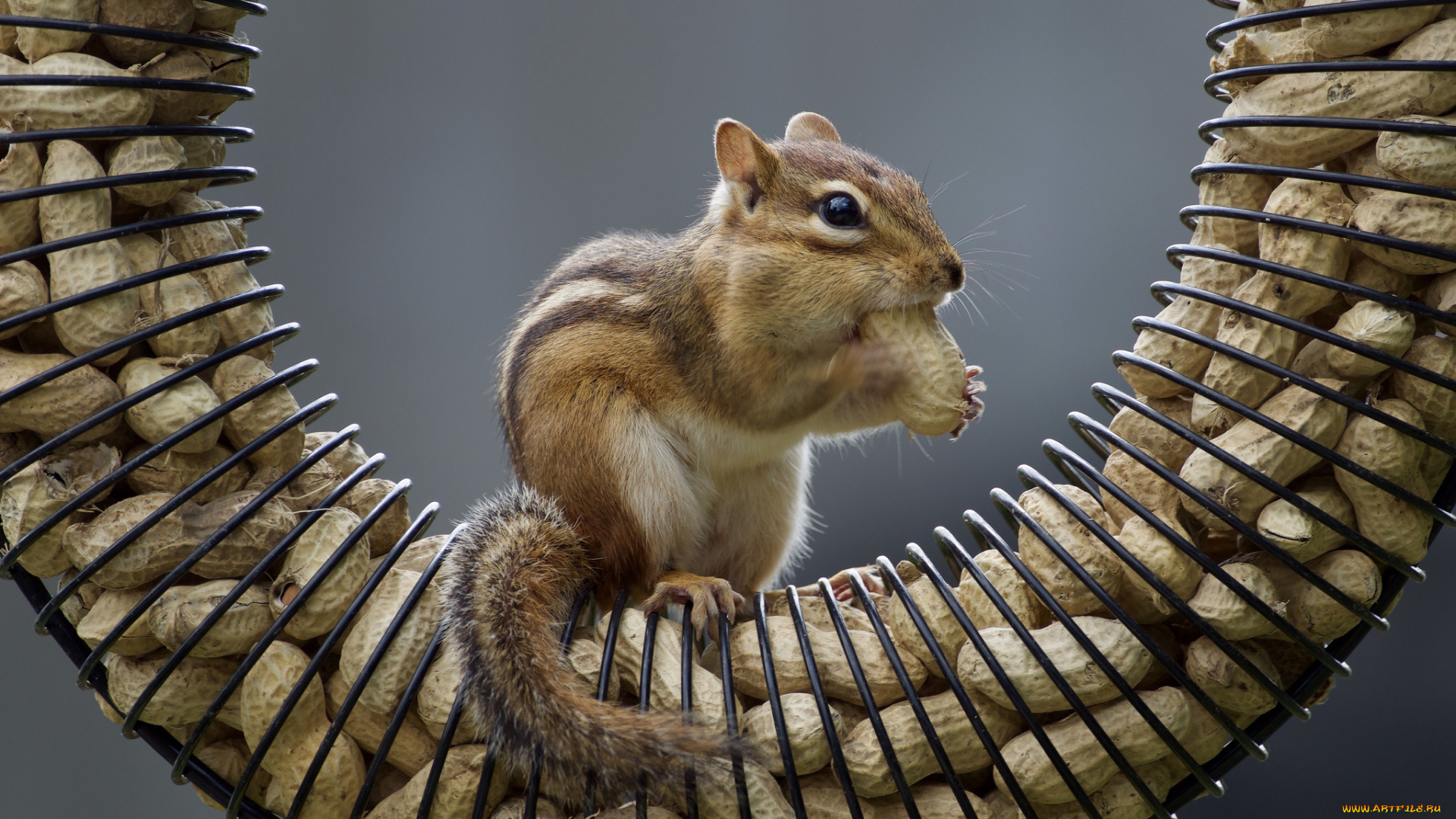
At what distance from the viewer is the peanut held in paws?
109cm

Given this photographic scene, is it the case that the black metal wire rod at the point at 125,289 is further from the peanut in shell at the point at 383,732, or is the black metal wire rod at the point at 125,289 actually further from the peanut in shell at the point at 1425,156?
the peanut in shell at the point at 1425,156

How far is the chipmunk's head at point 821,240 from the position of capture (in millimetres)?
1185

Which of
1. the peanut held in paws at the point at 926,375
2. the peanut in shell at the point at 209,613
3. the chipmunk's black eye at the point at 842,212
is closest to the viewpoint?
the peanut in shell at the point at 209,613

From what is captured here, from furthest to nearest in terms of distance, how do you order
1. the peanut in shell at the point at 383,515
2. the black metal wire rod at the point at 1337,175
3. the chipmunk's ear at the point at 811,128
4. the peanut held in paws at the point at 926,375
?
the chipmunk's ear at the point at 811,128 → the peanut held in paws at the point at 926,375 → the peanut in shell at the point at 383,515 → the black metal wire rod at the point at 1337,175

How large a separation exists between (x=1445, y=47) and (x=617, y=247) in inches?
40.0

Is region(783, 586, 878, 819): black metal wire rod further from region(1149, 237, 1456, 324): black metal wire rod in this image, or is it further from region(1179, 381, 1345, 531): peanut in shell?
region(1149, 237, 1456, 324): black metal wire rod

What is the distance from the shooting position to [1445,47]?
0.74 metres

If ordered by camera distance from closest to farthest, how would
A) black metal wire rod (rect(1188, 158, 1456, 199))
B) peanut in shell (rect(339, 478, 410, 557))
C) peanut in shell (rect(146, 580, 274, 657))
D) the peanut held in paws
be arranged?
black metal wire rod (rect(1188, 158, 1456, 199)), peanut in shell (rect(146, 580, 274, 657)), peanut in shell (rect(339, 478, 410, 557)), the peanut held in paws

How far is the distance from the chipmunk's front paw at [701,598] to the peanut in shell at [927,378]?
11.1 inches

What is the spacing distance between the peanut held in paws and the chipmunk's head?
1.4 inches

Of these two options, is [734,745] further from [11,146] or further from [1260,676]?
[11,146]

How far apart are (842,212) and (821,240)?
4 centimetres

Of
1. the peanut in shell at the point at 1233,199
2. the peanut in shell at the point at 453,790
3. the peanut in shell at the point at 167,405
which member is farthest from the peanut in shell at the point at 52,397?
the peanut in shell at the point at 1233,199

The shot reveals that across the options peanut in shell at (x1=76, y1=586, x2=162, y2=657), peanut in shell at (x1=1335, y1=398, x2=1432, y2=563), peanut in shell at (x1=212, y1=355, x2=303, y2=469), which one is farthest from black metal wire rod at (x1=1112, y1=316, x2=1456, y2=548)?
peanut in shell at (x1=76, y1=586, x2=162, y2=657)
